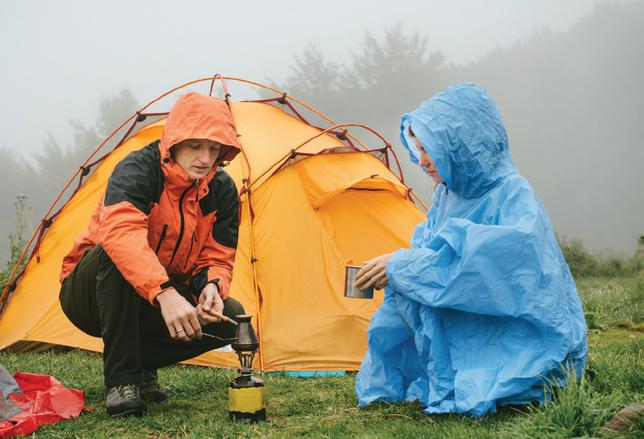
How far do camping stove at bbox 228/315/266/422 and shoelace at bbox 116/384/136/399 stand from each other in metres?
0.42

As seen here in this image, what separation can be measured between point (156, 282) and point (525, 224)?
1470 millimetres

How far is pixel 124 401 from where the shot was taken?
2.84m

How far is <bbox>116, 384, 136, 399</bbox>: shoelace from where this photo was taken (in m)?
2.85

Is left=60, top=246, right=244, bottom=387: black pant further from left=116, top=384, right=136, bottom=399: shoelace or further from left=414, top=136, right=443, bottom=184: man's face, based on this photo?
left=414, top=136, right=443, bottom=184: man's face

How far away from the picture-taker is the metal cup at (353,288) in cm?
288

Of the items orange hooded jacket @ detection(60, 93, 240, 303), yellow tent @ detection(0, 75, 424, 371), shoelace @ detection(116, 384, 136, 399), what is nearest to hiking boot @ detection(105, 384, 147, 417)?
shoelace @ detection(116, 384, 136, 399)

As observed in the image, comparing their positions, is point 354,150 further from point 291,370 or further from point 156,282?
point 156,282

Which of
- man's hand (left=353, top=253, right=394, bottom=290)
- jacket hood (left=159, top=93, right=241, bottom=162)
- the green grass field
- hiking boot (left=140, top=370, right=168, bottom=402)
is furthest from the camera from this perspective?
hiking boot (left=140, top=370, right=168, bottom=402)

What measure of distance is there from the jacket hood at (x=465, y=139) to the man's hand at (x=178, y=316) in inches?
47.0

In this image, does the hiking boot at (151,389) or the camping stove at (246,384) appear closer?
the camping stove at (246,384)

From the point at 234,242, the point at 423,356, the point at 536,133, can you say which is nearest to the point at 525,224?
the point at 423,356

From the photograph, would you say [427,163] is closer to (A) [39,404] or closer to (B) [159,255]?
(B) [159,255]

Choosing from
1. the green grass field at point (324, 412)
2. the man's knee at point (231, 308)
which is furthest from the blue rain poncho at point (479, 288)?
the man's knee at point (231, 308)

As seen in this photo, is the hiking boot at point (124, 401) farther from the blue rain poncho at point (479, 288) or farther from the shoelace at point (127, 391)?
the blue rain poncho at point (479, 288)
